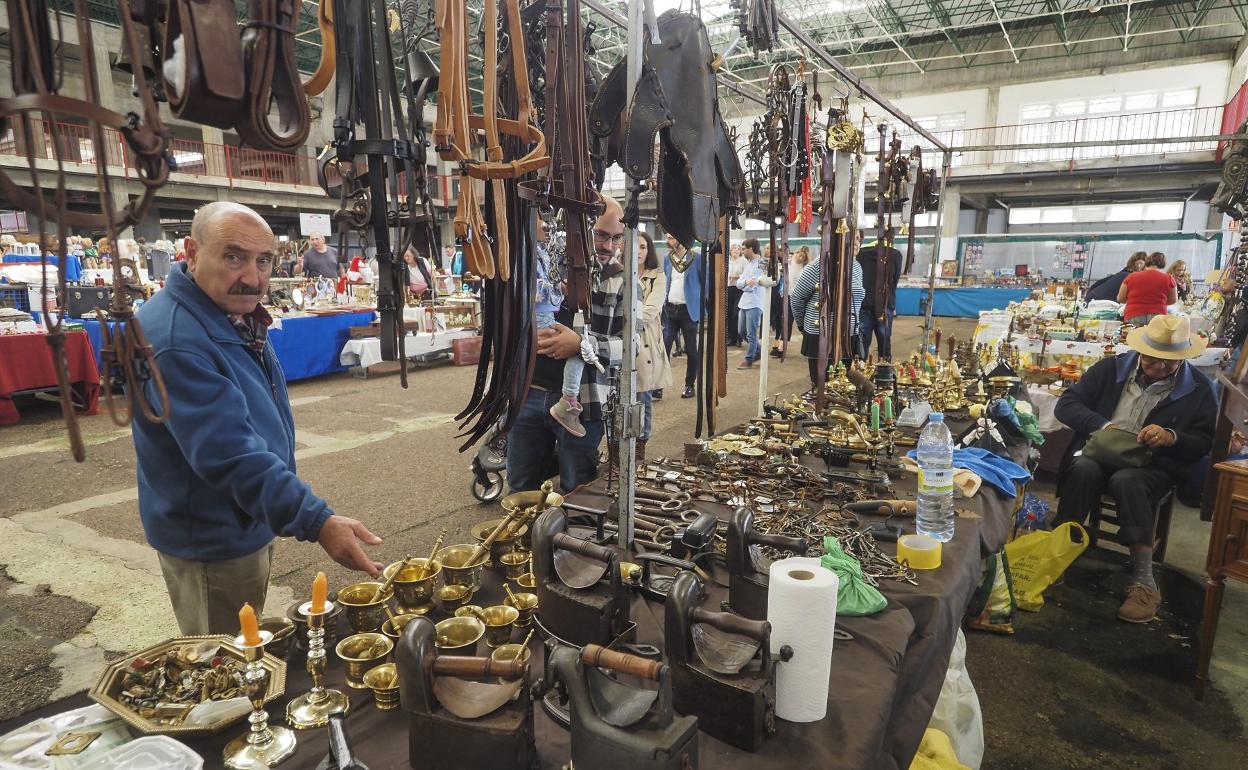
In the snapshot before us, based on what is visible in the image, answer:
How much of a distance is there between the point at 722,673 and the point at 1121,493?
3.33 metres

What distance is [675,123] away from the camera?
1851 millimetres

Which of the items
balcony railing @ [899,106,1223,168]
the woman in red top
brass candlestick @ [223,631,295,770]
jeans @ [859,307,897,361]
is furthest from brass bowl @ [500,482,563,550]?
balcony railing @ [899,106,1223,168]

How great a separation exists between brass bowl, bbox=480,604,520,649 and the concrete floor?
188 centimetres

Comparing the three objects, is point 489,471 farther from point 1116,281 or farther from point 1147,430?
point 1116,281

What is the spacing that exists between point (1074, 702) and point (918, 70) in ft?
81.5

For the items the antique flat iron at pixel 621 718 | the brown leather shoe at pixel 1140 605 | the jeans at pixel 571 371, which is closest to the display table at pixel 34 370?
the jeans at pixel 571 371

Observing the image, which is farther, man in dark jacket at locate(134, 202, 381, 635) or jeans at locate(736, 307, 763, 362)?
jeans at locate(736, 307, 763, 362)

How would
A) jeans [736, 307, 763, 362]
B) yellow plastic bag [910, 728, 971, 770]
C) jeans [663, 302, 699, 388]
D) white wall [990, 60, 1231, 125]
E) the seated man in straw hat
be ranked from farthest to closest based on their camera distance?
1. white wall [990, 60, 1231, 125]
2. jeans [736, 307, 763, 362]
3. jeans [663, 302, 699, 388]
4. the seated man in straw hat
5. yellow plastic bag [910, 728, 971, 770]

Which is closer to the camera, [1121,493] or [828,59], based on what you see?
[828,59]

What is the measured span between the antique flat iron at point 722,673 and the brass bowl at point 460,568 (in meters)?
0.61

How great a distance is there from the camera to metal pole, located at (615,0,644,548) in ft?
5.63

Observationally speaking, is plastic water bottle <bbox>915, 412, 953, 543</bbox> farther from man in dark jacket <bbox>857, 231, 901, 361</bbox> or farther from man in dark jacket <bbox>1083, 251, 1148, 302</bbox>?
man in dark jacket <bbox>1083, 251, 1148, 302</bbox>

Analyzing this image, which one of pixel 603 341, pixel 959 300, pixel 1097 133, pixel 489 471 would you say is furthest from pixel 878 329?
pixel 1097 133

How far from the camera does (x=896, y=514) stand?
233 cm
